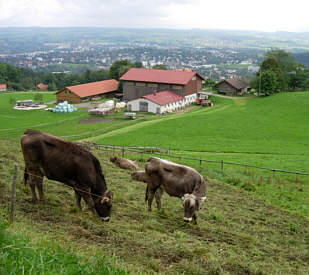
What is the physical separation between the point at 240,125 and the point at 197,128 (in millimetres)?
5800

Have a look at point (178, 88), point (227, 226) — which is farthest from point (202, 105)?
point (227, 226)

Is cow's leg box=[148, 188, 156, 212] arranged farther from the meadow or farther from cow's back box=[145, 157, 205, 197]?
cow's back box=[145, 157, 205, 197]

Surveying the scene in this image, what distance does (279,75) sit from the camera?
70.5 metres

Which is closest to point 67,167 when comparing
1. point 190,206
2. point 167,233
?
point 167,233

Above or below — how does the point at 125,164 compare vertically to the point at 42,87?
above

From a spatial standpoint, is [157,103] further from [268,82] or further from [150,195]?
[150,195]

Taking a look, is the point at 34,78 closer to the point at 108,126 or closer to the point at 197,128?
the point at 108,126

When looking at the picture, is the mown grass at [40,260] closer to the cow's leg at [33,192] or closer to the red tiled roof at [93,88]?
the cow's leg at [33,192]

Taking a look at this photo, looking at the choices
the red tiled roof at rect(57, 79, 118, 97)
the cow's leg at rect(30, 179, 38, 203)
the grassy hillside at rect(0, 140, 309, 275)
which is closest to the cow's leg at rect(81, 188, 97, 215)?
the grassy hillside at rect(0, 140, 309, 275)

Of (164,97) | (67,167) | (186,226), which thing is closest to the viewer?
(67,167)

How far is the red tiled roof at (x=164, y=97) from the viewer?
59.3m

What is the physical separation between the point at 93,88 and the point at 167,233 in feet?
228

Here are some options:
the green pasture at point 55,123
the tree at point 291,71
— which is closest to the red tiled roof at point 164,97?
the green pasture at point 55,123

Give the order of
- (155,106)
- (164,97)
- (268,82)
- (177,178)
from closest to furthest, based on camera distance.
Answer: (177,178), (155,106), (164,97), (268,82)
